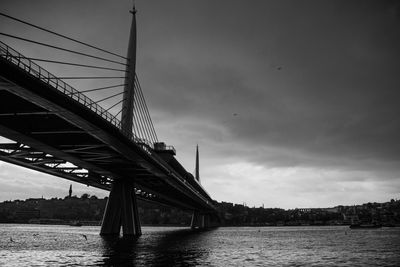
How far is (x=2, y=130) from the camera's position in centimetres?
3788

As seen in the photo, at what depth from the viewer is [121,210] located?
212 feet

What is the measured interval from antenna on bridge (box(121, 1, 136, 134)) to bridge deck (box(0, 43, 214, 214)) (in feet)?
12.7

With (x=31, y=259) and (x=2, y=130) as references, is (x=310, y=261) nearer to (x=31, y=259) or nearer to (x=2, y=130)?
(x=31, y=259)

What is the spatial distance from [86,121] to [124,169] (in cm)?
2295

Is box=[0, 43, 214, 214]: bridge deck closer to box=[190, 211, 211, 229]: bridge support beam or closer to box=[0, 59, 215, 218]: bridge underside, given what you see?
box=[0, 59, 215, 218]: bridge underside

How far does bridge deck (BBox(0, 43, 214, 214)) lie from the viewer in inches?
1201

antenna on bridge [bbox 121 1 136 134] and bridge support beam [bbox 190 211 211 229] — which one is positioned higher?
antenna on bridge [bbox 121 1 136 134]

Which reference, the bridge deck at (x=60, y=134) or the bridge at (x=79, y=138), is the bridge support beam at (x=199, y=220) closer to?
the bridge at (x=79, y=138)

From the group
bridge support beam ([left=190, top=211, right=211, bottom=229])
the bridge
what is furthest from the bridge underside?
bridge support beam ([left=190, top=211, right=211, bottom=229])

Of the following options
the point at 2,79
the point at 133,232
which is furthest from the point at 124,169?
the point at 2,79

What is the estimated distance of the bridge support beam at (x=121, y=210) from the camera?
63.8m

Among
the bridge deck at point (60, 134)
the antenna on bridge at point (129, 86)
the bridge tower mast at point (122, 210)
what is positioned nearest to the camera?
the bridge deck at point (60, 134)

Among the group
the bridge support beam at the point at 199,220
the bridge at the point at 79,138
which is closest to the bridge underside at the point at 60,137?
the bridge at the point at 79,138

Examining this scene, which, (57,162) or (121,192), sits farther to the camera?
(121,192)
